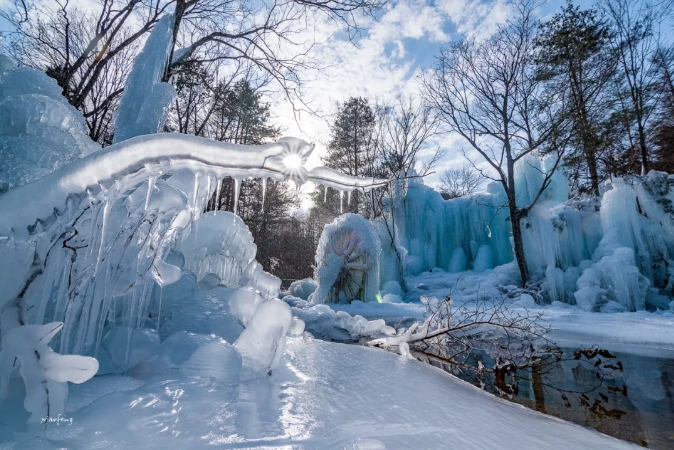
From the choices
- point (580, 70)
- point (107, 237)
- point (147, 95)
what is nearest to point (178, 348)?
point (107, 237)

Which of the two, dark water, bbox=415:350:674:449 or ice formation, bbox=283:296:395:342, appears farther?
ice formation, bbox=283:296:395:342

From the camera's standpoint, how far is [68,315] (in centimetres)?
162

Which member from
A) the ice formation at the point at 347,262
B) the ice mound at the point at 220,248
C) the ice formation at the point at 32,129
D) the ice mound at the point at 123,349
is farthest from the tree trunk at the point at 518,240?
the ice formation at the point at 32,129

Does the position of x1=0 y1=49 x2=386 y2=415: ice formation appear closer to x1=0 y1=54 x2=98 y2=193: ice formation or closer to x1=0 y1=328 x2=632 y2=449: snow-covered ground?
x1=0 y1=54 x2=98 y2=193: ice formation

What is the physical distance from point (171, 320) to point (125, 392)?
3.96 feet

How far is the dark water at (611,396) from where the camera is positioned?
196 centimetres

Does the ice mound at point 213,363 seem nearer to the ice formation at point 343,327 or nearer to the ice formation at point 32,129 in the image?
the ice formation at point 32,129

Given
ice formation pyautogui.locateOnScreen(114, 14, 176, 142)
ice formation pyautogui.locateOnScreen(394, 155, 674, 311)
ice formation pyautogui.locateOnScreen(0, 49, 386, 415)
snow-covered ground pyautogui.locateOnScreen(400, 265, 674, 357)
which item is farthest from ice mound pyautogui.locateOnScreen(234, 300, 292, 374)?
ice formation pyautogui.locateOnScreen(394, 155, 674, 311)

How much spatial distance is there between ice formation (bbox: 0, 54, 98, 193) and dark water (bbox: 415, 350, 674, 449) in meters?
3.70

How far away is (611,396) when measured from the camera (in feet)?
8.30

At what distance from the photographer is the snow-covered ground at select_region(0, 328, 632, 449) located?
3.75 feet

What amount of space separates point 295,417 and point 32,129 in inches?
100

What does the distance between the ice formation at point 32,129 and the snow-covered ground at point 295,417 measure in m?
1.35

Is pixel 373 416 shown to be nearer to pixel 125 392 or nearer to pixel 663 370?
pixel 125 392
